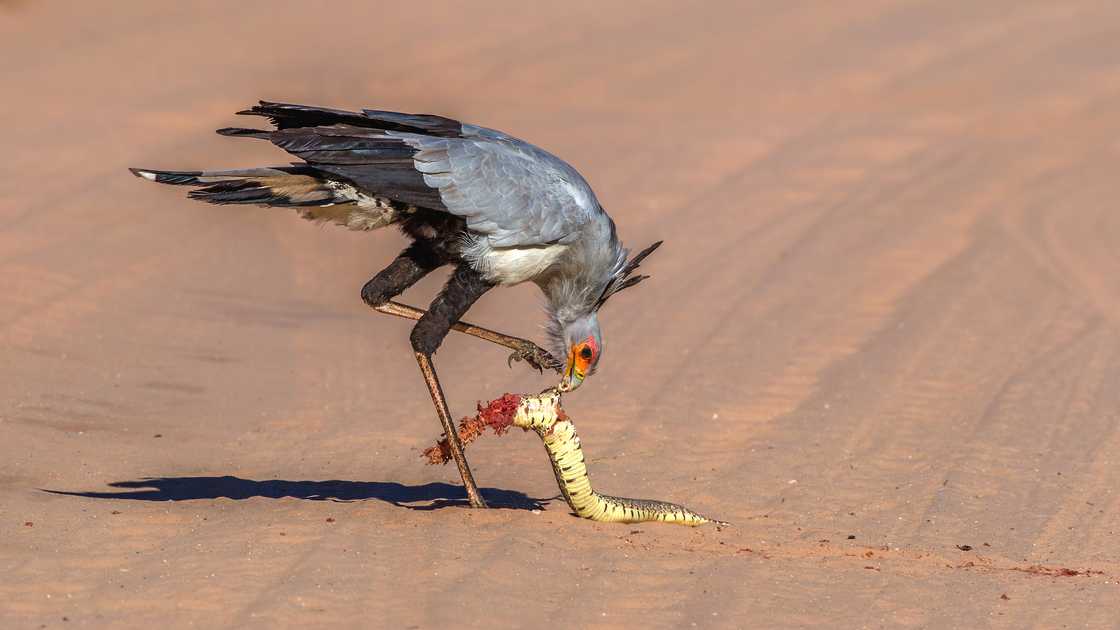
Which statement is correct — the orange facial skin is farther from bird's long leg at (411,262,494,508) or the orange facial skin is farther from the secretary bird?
bird's long leg at (411,262,494,508)

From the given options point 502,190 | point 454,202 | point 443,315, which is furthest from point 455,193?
point 443,315

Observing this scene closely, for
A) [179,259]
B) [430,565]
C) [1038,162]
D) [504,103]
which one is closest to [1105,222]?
[1038,162]

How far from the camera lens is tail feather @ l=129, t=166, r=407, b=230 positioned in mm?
7539

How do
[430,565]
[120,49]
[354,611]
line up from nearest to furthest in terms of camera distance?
[354,611] → [430,565] → [120,49]

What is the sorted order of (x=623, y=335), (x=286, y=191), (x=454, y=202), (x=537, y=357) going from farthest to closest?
(x=623, y=335) → (x=537, y=357) → (x=286, y=191) → (x=454, y=202)

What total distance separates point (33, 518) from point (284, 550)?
129cm

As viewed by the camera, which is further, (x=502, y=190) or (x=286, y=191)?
(x=286, y=191)

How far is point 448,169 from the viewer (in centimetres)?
748

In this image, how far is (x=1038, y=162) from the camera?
16375 mm

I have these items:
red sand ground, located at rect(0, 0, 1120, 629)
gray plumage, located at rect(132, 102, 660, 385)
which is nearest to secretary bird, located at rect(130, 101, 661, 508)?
gray plumage, located at rect(132, 102, 660, 385)

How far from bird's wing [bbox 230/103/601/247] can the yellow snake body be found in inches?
34.9

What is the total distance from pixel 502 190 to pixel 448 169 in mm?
284

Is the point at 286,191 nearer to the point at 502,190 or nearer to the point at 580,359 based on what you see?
the point at 502,190

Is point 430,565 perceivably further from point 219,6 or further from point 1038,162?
point 219,6
